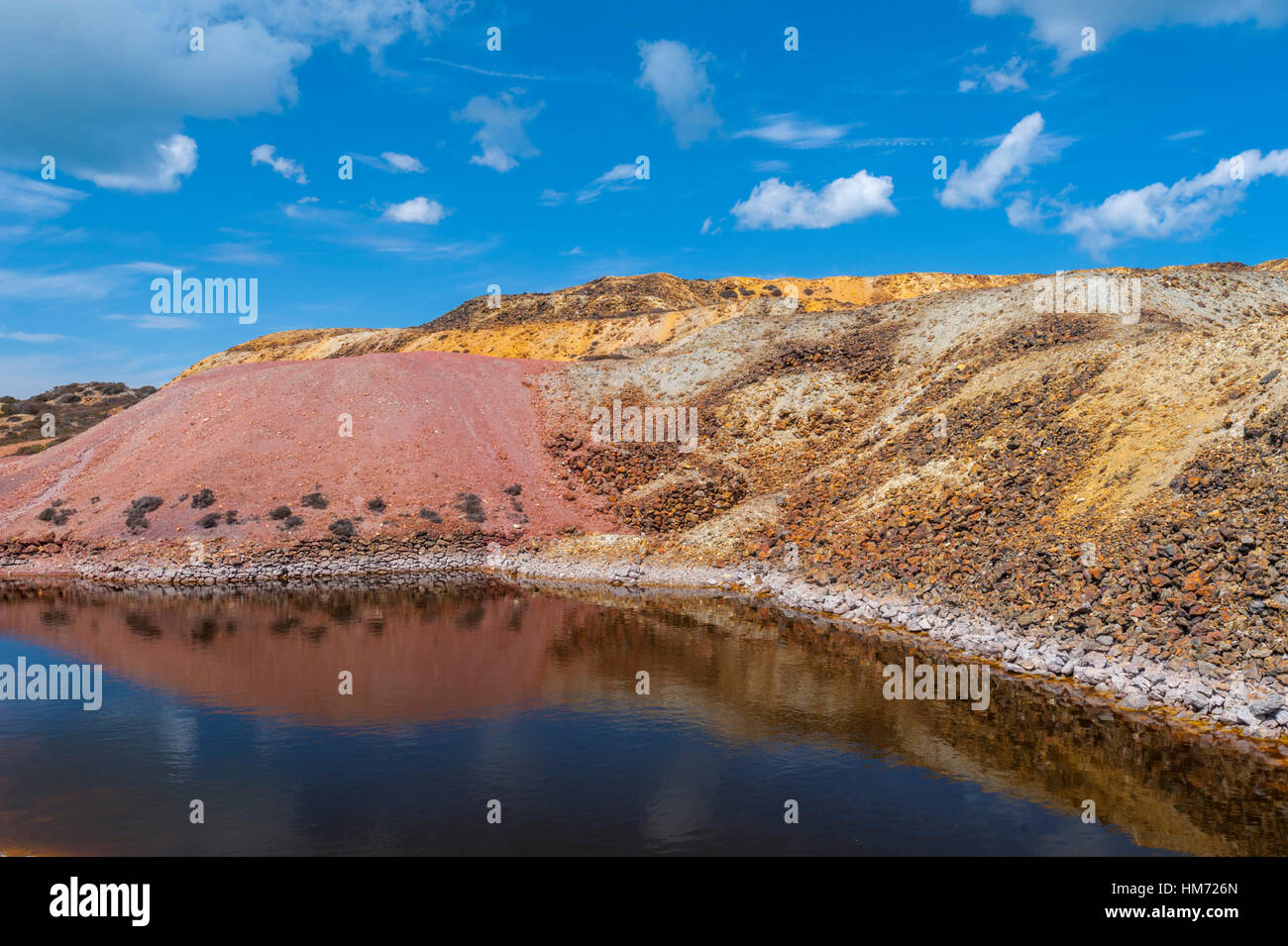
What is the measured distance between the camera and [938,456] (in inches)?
1622

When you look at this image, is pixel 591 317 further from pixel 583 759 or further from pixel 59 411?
pixel 583 759

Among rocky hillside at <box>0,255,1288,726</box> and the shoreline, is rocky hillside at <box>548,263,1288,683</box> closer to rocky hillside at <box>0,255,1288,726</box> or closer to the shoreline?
rocky hillside at <box>0,255,1288,726</box>

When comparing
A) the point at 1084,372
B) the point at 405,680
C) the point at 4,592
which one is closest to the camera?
the point at 405,680

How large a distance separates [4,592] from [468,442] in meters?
27.2

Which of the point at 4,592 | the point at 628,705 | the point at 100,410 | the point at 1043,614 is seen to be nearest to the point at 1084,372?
the point at 1043,614

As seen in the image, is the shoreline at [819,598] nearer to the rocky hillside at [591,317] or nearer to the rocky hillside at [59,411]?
the rocky hillside at [59,411]

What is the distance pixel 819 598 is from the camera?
119ft

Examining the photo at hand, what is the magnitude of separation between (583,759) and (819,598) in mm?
19636

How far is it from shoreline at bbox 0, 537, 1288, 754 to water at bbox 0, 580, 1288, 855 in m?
1.34

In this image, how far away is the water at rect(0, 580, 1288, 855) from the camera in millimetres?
15266

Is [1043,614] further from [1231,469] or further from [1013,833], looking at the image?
[1013,833]

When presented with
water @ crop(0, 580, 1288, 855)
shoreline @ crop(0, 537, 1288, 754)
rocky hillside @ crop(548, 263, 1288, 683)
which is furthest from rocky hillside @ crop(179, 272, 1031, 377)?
water @ crop(0, 580, 1288, 855)

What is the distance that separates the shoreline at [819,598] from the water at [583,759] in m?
1.34

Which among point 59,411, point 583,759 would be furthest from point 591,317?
point 583,759
